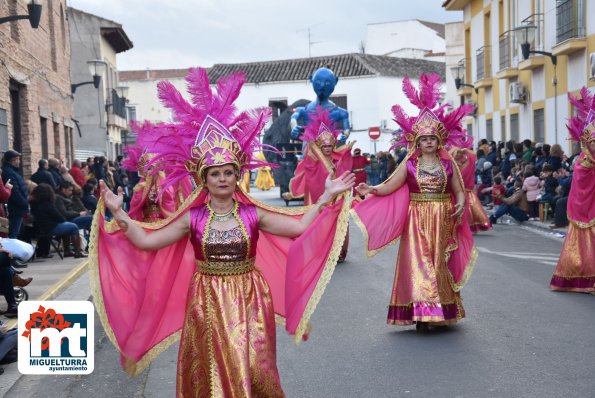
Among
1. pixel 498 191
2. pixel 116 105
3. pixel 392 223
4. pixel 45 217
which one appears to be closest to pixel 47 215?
pixel 45 217

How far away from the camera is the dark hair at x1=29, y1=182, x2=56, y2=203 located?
42.9 feet

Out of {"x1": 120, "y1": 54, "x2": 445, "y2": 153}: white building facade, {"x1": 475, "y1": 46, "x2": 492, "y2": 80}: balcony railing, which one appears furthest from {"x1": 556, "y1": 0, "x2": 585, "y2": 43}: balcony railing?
{"x1": 120, "y1": 54, "x2": 445, "y2": 153}: white building facade

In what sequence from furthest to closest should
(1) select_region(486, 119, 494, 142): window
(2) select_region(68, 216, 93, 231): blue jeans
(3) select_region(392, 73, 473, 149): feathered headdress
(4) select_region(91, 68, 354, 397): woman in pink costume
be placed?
(1) select_region(486, 119, 494, 142): window, (2) select_region(68, 216, 93, 231): blue jeans, (3) select_region(392, 73, 473, 149): feathered headdress, (4) select_region(91, 68, 354, 397): woman in pink costume

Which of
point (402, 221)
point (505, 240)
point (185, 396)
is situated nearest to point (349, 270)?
point (402, 221)

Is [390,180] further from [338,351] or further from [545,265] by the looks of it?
[545,265]

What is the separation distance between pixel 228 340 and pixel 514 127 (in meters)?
25.9

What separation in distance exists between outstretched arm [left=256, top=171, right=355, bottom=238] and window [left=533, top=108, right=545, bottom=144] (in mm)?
21535

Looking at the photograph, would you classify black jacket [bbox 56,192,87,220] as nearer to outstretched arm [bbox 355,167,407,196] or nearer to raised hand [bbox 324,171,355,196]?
outstretched arm [bbox 355,167,407,196]

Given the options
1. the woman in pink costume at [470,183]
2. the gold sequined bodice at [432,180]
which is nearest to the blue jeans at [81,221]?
the woman in pink costume at [470,183]

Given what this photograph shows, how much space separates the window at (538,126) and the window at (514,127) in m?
2.38

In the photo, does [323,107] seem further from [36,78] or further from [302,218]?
[36,78]

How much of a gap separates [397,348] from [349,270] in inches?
183

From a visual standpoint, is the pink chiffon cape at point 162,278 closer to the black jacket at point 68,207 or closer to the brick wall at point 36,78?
the black jacket at point 68,207

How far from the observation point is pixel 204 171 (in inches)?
192
